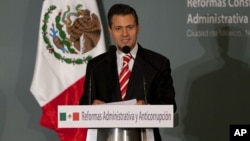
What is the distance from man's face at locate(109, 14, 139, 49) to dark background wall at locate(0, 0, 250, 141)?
5.87 ft

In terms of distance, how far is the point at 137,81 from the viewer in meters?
2.64

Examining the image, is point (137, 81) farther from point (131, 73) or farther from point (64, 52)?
point (64, 52)

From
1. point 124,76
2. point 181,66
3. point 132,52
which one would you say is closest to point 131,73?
point 124,76

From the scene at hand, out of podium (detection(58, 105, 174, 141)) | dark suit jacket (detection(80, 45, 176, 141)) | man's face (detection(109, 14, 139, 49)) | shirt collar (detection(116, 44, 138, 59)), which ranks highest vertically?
man's face (detection(109, 14, 139, 49))

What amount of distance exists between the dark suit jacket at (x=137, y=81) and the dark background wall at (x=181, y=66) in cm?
174

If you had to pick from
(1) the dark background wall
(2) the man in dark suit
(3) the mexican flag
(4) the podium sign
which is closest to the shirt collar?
(2) the man in dark suit

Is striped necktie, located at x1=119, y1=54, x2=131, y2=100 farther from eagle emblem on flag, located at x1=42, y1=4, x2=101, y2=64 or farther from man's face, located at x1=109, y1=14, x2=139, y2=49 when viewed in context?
eagle emblem on flag, located at x1=42, y1=4, x2=101, y2=64

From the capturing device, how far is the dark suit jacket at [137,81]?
2.63m

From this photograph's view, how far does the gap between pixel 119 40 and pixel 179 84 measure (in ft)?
6.21

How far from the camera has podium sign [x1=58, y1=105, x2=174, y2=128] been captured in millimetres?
2250

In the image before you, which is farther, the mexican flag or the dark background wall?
the dark background wall

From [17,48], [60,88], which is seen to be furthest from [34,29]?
[60,88]

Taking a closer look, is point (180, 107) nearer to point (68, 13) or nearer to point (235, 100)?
point (235, 100)

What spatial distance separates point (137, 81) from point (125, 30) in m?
0.28
